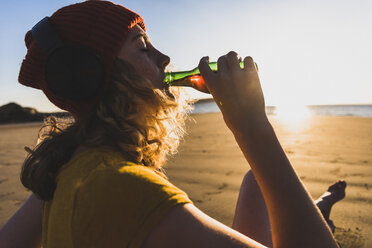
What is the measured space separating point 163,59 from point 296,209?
32.2 inches

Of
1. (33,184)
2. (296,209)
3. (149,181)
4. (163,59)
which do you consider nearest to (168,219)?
(149,181)

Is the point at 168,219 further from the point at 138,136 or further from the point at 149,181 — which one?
the point at 138,136

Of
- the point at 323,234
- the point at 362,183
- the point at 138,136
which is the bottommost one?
the point at 362,183

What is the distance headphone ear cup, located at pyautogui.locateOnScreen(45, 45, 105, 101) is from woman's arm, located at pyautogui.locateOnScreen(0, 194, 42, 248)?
60 cm

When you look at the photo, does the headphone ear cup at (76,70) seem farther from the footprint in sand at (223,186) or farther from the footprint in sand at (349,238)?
the footprint in sand at (223,186)

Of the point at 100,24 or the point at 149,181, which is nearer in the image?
the point at 149,181

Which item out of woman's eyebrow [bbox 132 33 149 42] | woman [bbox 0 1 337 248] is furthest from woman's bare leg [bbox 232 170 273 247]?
woman's eyebrow [bbox 132 33 149 42]

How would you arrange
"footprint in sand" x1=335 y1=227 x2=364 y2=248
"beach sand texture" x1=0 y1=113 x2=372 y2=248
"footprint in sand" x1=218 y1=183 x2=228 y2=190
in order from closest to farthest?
"footprint in sand" x1=335 y1=227 x2=364 y2=248
"beach sand texture" x1=0 y1=113 x2=372 y2=248
"footprint in sand" x1=218 y1=183 x2=228 y2=190

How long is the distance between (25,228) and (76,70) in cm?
81

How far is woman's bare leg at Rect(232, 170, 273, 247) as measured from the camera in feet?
4.66

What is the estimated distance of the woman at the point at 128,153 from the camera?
607 millimetres

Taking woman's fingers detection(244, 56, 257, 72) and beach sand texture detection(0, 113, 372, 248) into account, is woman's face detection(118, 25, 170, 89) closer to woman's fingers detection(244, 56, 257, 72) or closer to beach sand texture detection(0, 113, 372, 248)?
woman's fingers detection(244, 56, 257, 72)

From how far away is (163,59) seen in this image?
116cm

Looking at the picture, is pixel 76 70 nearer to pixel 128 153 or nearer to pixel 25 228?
pixel 128 153
